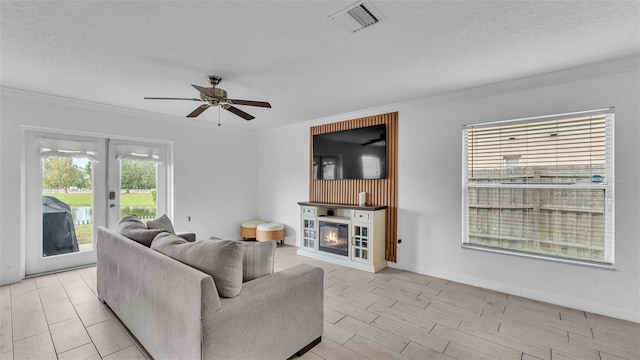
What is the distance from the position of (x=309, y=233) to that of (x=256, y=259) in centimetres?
277

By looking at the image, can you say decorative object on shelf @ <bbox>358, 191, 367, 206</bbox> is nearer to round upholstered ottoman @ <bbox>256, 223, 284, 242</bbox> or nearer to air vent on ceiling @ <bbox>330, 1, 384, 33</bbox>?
round upholstered ottoman @ <bbox>256, 223, 284, 242</bbox>

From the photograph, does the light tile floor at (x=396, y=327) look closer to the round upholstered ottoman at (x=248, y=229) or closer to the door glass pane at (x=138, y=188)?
the door glass pane at (x=138, y=188)

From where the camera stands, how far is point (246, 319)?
1652mm

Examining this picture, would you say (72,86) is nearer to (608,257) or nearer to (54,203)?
(54,203)

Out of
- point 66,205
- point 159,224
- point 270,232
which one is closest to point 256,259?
point 159,224

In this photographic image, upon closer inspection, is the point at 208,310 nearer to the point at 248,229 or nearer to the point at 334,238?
the point at 334,238

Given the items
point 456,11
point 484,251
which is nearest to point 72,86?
point 456,11

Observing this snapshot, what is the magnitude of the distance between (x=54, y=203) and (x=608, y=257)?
21.3 feet

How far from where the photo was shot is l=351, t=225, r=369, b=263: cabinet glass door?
3.96 meters

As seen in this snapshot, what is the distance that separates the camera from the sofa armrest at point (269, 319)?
1.55 m

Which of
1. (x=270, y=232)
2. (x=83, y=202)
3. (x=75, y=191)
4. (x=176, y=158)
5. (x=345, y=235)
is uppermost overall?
(x=176, y=158)

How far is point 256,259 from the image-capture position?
1975 mm

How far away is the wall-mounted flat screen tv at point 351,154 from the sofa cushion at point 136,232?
279cm

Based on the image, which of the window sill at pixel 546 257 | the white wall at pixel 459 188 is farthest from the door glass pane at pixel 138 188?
the window sill at pixel 546 257
